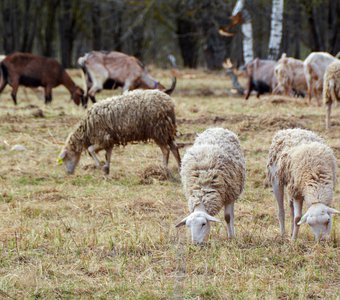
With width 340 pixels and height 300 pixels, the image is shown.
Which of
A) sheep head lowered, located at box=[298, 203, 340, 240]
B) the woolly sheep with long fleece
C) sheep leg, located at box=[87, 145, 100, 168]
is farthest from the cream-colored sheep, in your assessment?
sheep head lowered, located at box=[298, 203, 340, 240]

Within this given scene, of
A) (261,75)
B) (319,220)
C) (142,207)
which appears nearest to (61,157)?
(142,207)

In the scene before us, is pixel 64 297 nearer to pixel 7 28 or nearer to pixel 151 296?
pixel 151 296

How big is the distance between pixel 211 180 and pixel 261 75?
14.3m

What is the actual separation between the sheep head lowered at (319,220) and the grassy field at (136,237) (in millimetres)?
110

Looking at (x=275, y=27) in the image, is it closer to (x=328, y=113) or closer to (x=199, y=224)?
(x=328, y=113)

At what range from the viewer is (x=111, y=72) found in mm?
18203

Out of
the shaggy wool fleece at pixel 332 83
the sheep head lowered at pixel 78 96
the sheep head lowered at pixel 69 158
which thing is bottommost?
the sheep head lowered at pixel 69 158

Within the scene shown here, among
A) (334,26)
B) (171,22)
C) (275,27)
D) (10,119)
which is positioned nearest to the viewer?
(10,119)

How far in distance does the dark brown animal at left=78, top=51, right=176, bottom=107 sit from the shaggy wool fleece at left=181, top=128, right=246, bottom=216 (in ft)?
33.6

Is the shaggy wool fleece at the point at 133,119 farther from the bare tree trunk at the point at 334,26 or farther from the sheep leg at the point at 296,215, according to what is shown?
the bare tree trunk at the point at 334,26

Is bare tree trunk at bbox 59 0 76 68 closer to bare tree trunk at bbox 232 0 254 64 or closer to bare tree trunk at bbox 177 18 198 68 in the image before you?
bare tree trunk at bbox 177 18 198 68

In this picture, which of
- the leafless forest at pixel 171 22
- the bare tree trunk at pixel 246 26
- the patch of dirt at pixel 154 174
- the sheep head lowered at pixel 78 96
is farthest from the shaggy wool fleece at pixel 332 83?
the leafless forest at pixel 171 22

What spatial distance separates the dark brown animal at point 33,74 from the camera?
1955 cm

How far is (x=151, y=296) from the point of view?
18.0ft
